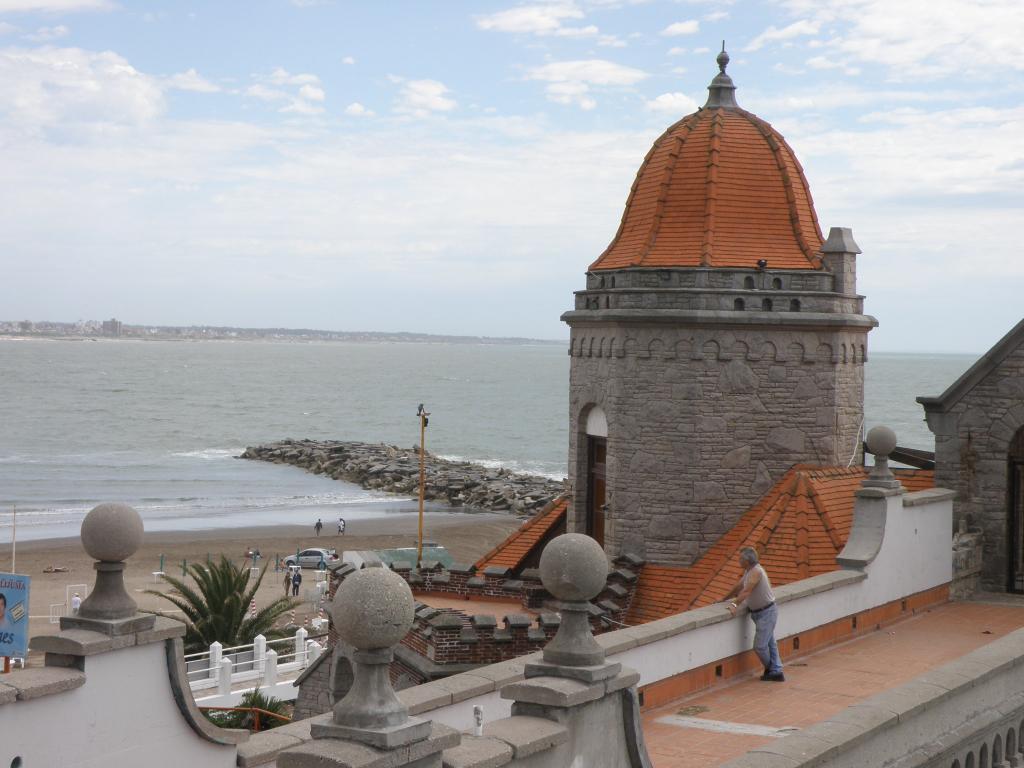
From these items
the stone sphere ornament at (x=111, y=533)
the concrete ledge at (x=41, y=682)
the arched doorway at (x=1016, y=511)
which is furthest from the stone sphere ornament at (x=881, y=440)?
the concrete ledge at (x=41, y=682)

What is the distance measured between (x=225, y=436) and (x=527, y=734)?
11182cm

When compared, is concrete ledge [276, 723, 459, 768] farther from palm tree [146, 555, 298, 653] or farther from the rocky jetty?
the rocky jetty

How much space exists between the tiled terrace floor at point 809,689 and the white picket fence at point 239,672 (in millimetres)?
12368

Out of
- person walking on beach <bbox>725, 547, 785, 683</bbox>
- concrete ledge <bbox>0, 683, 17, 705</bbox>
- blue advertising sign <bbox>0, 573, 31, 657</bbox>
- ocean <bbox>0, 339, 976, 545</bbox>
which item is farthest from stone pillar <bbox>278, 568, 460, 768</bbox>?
ocean <bbox>0, 339, 976, 545</bbox>

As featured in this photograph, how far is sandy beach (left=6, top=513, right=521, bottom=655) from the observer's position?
140 ft

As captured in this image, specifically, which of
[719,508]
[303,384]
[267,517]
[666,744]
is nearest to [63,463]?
[267,517]

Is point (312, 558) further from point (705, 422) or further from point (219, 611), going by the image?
point (705, 422)

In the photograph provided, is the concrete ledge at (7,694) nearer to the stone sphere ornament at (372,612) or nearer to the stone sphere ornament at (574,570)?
the stone sphere ornament at (372,612)

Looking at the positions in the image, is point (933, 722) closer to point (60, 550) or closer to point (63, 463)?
point (60, 550)

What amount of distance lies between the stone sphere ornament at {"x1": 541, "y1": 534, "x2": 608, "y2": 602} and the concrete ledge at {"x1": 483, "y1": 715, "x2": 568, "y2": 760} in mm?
679

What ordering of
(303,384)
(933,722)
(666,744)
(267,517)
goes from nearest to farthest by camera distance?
1. (933,722)
2. (666,744)
3. (267,517)
4. (303,384)

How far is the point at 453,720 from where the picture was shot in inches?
336

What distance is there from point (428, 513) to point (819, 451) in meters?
51.3

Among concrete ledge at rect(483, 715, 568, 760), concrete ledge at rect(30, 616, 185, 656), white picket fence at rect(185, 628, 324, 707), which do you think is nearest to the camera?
concrete ledge at rect(483, 715, 568, 760)
